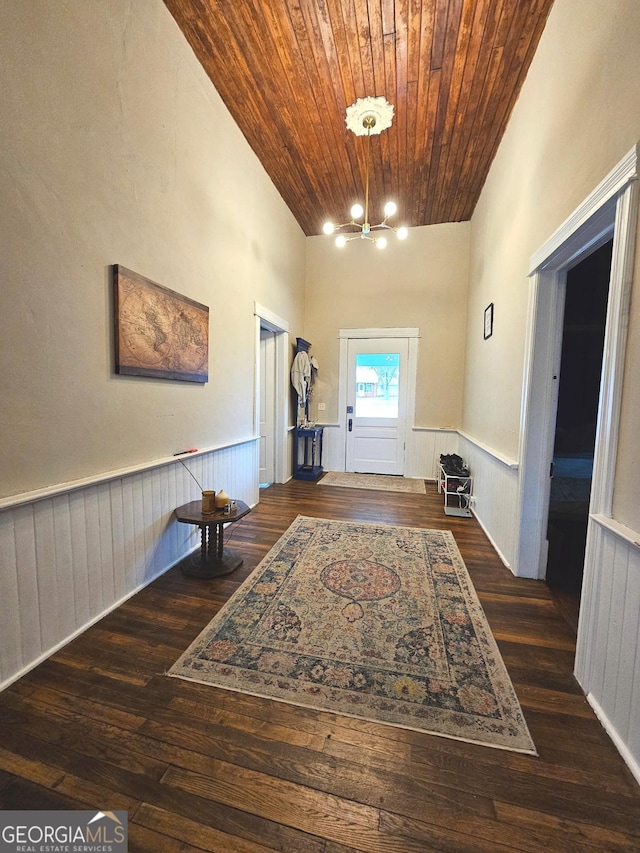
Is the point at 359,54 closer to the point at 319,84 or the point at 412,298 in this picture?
the point at 319,84

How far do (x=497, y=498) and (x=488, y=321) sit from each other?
1.90 meters

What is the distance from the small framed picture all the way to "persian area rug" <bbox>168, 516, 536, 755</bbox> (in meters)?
2.39

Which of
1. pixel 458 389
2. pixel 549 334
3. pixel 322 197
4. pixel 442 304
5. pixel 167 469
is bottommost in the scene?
pixel 167 469

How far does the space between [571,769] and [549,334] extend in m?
2.32

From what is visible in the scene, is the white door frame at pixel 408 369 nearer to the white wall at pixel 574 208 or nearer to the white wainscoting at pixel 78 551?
the white wall at pixel 574 208

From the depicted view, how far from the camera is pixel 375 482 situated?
16.2 ft

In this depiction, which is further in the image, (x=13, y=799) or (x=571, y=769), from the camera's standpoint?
(x=571, y=769)

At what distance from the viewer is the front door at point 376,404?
5.30 m

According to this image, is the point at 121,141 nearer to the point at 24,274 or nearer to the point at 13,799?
the point at 24,274

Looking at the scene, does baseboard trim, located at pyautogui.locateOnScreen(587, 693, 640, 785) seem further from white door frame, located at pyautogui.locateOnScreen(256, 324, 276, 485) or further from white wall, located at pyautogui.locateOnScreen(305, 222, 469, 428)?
white wall, located at pyautogui.locateOnScreen(305, 222, 469, 428)

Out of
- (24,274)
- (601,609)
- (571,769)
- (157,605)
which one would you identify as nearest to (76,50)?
(24,274)

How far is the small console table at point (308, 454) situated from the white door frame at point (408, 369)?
1.35ft

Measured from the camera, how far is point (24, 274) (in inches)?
58.9

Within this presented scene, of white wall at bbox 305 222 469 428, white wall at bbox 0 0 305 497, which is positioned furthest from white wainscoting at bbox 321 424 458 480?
white wall at bbox 0 0 305 497
